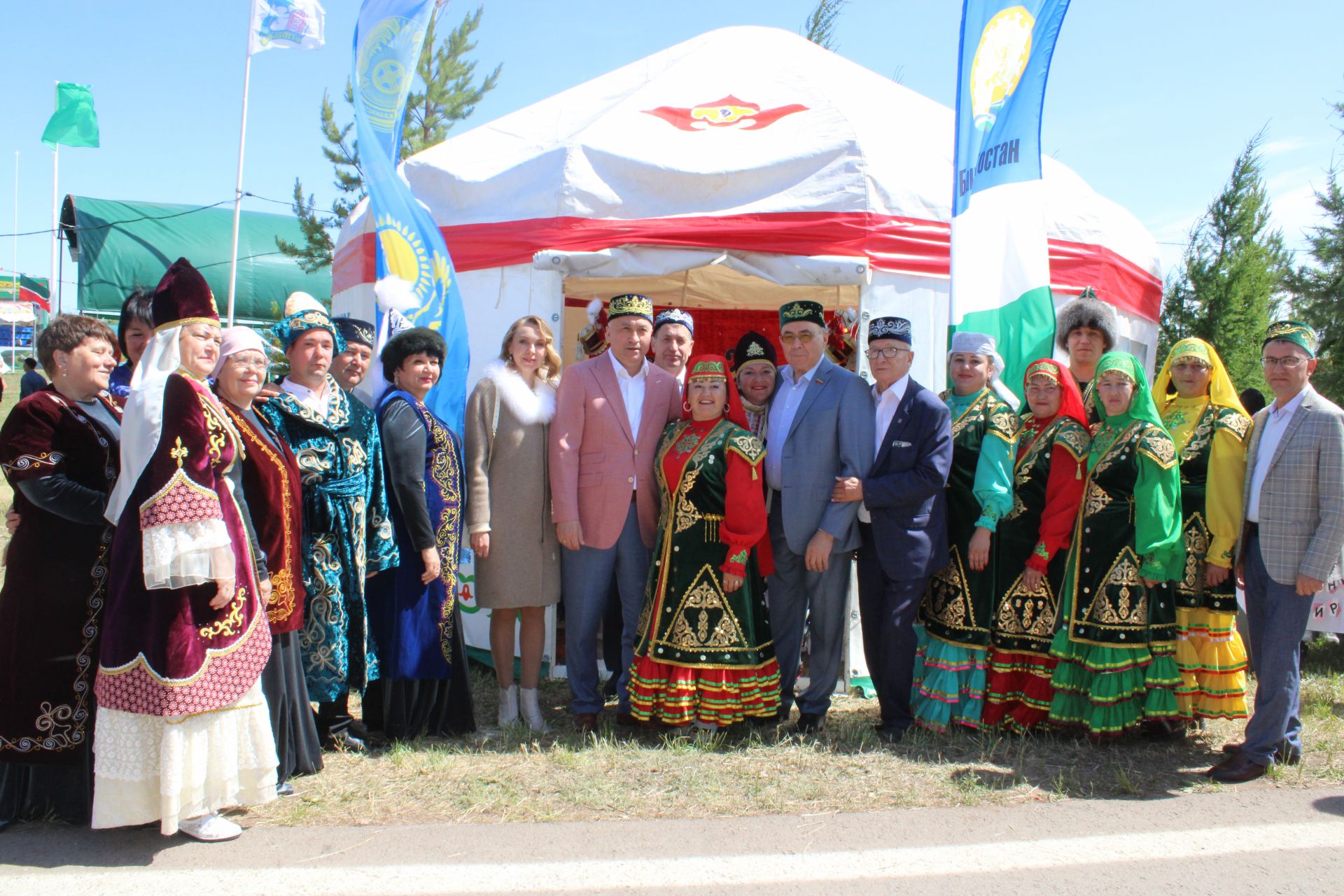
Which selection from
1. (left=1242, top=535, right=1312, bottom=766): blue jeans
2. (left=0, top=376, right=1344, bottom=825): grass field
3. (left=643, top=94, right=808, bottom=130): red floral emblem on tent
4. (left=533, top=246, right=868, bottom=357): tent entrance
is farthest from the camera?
(left=643, top=94, right=808, bottom=130): red floral emblem on tent

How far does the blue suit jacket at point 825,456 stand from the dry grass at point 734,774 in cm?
85

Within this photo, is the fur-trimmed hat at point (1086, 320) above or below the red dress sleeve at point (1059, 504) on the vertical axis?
above

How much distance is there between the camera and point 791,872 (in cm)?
277

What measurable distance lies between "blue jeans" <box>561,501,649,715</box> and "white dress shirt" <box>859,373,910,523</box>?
0.94 metres

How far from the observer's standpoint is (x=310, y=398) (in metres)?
3.42

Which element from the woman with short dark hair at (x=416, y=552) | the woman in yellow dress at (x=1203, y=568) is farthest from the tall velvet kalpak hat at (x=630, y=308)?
the woman in yellow dress at (x=1203, y=568)

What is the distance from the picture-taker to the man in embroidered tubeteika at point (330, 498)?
3389 mm

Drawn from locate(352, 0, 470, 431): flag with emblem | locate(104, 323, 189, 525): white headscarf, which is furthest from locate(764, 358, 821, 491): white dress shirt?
locate(104, 323, 189, 525): white headscarf

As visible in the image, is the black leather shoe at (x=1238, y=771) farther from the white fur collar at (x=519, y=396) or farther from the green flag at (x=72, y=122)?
the green flag at (x=72, y=122)

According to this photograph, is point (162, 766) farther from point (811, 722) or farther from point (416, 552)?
point (811, 722)

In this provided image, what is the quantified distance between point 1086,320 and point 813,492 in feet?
5.56

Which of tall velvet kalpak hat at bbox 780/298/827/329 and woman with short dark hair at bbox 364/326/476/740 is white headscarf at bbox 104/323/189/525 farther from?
tall velvet kalpak hat at bbox 780/298/827/329

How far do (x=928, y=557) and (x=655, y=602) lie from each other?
43.8 inches

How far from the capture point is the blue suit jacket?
3.88 m
